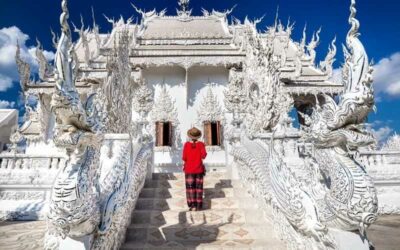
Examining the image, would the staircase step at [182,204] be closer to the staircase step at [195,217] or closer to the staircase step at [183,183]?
the staircase step at [195,217]

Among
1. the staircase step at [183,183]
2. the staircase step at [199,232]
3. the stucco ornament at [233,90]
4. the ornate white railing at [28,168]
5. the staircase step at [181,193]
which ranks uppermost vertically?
the stucco ornament at [233,90]

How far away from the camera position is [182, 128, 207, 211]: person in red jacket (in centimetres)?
357

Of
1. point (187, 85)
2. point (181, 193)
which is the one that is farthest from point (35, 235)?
point (187, 85)

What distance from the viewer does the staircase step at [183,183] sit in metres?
4.40

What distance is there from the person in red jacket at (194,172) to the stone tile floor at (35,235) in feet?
6.07

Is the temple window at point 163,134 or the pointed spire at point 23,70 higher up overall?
the pointed spire at point 23,70

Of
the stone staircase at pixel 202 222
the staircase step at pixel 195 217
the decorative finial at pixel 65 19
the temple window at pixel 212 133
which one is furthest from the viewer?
the temple window at pixel 212 133

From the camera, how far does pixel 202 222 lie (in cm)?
334

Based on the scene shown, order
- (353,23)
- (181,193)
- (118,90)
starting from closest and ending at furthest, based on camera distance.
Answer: (353,23), (181,193), (118,90)

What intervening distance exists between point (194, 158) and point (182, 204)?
0.63m

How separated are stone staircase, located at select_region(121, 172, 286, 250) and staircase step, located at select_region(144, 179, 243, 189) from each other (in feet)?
0.16

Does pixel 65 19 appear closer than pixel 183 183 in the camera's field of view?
Yes

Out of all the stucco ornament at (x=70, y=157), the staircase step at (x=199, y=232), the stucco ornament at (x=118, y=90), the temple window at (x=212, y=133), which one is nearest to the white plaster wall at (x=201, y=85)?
the temple window at (x=212, y=133)

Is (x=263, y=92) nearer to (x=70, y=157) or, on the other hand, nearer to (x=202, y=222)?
(x=202, y=222)
